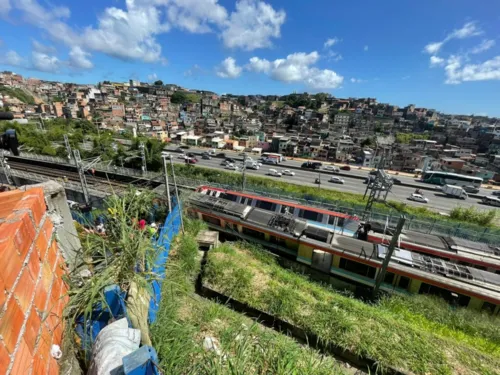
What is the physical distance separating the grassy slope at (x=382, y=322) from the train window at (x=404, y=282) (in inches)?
29.0

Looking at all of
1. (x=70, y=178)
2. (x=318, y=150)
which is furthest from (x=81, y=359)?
(x=318, y=150)

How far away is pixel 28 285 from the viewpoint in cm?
172

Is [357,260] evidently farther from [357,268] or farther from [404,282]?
[404,282]

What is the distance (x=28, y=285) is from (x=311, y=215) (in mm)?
14149

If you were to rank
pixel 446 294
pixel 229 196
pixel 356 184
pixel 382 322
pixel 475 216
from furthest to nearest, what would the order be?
pixel 356 184 → pixel 475 216 → pixel 229 196 → pixel 446 294 → pixel 382 322

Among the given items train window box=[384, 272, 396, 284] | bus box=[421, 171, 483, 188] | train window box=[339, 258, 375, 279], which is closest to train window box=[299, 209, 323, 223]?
train window box=[339, 258, 375, 279]

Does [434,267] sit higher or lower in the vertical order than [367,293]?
higher

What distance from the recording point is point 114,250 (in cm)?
251

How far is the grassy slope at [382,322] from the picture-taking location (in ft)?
18.2

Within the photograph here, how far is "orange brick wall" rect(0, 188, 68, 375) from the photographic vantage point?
1407 millimetres

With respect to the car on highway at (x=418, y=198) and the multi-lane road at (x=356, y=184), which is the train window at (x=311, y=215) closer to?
the multi-lane road at (x=356, y=184)

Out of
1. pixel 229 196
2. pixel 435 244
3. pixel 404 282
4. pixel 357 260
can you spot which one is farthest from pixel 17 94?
pixel 435 244

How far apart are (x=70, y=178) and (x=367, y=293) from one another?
2309cm

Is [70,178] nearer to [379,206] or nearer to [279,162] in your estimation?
[379,206]
